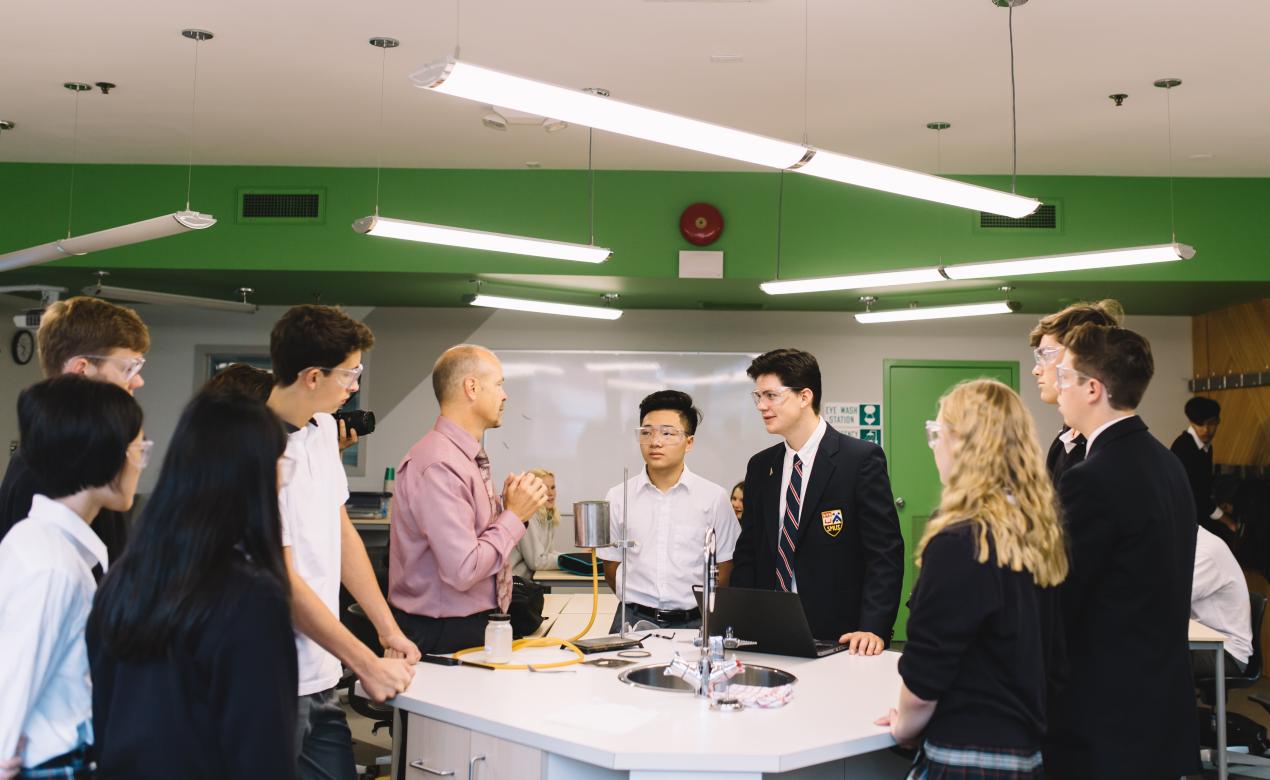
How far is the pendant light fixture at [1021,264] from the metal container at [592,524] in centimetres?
277

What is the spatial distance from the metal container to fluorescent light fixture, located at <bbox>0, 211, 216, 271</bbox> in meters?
2.55

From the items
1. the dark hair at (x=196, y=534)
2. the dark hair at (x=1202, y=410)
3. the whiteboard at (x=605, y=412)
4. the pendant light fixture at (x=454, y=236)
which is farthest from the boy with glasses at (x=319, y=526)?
the dark hair at (x=1202, y=410)

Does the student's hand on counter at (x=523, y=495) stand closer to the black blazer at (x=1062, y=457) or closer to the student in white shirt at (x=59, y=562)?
the student in white shirt at (x=59, y=562)

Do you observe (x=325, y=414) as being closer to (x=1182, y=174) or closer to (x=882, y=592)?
(x=882, y=592)

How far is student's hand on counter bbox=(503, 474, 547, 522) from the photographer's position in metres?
2.82

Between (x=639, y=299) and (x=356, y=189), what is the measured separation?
2.19m

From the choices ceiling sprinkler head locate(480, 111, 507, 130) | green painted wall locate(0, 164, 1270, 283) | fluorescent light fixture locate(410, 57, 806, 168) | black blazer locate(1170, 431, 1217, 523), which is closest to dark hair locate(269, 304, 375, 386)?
fluorescent light fixture locate(410, 57, 806, 168)

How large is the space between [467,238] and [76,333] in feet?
8.84

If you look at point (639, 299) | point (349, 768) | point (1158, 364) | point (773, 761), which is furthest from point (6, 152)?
point (1158, 364)

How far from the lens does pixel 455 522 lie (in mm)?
2730

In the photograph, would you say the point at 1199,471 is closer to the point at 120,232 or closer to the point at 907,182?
the point at 907,182

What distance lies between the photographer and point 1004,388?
2.20 meters

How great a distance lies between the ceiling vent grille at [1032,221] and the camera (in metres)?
6.74

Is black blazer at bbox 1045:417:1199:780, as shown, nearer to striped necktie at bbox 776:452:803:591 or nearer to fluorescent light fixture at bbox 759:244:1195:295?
striped necktie at bbox 776:452:803:591
